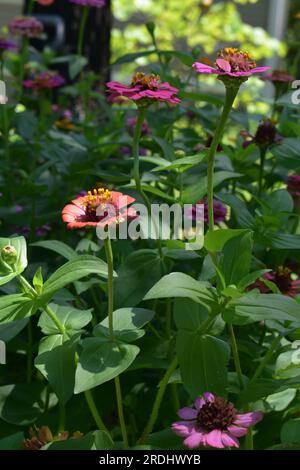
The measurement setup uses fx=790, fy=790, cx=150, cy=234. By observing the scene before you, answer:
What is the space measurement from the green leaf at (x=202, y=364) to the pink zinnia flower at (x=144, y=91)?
25cm

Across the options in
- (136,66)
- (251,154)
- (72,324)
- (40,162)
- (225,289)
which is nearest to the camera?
(225,289)

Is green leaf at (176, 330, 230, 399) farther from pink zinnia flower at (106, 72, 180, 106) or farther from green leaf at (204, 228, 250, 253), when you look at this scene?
pink zinnia flower at (106, 72, 180, 106)

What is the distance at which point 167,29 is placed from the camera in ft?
16.8

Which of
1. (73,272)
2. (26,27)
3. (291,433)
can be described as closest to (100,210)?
(73,272)

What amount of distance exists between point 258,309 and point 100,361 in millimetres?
154

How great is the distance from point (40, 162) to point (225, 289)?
1019 mm

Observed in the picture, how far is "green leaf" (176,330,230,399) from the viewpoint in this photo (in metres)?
0.74

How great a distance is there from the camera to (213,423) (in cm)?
69

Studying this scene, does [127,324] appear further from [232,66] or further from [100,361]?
[232,66]

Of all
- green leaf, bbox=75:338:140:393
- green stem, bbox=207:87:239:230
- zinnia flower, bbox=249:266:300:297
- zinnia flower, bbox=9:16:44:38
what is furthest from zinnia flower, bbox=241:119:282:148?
zinnia flower, bbox=9:16:44:38

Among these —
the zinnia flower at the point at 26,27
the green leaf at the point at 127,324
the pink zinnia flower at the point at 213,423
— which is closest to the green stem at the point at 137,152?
the green leaf at the point at 127,324

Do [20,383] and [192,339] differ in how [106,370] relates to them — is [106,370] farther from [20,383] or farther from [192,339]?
[20,383]

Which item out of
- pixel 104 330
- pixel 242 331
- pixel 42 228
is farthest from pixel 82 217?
pixel 42 228

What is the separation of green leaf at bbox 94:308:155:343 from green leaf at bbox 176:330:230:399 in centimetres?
5
